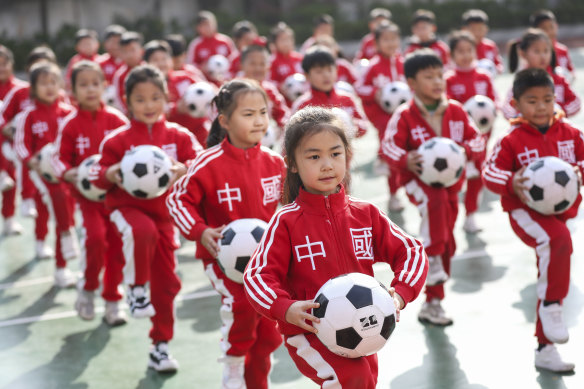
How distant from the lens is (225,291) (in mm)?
4309

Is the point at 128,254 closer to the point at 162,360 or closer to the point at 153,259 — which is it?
the point at 153,259

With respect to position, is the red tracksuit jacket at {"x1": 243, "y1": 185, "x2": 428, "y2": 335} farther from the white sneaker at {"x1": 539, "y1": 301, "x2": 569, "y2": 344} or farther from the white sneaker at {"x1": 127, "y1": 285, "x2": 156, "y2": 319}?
the white sneaker at {"x1": 127, "y1": 285, "x2": 156, "y2": 319}

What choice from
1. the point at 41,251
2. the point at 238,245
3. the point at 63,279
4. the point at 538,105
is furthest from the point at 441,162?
the point at 41,251

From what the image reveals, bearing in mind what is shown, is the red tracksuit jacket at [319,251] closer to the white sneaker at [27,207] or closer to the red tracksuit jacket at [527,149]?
the red tracksuit jacket at [527,149]

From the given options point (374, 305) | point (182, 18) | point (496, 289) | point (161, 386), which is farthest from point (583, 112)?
point (182, 18)

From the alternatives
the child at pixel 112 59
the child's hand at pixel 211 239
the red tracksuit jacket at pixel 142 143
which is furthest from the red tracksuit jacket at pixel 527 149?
the child at pixel 112 59

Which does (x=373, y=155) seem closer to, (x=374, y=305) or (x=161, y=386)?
(x=161, y=386)

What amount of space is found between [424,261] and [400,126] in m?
2.41

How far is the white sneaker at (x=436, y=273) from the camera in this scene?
5.34 m

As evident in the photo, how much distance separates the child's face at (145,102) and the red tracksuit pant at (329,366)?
2.39m

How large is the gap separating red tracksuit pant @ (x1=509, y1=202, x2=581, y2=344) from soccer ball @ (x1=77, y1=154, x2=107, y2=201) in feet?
9.42

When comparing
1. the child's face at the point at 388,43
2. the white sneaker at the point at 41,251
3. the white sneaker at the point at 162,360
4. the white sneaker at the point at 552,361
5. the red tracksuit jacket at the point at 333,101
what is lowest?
the white sneaker at the point at 552,361

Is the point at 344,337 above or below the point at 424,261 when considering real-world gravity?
below

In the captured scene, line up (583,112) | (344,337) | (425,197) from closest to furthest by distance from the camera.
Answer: (344,337), (425,197), (583,112)
